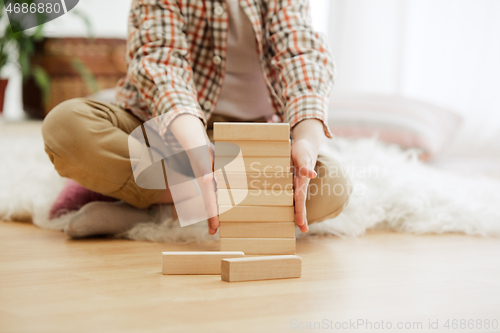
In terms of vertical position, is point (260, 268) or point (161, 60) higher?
point (161, 60)

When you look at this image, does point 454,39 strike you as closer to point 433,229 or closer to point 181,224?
point 433,229

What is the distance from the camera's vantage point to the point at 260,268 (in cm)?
66

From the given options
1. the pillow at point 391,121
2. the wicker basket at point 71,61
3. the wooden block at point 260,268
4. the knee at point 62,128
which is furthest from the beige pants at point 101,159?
the wicker basket at point 71,61

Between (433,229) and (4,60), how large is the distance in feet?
7.36

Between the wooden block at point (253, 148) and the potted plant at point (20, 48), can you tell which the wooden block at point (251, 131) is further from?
the potted plant at point (20, 48)

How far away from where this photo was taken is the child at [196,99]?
0.89 m

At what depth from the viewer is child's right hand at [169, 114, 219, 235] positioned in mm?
802

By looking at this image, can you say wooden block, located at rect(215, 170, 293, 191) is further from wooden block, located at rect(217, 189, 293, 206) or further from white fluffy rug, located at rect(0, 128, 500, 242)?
white fluffy rug, located at rect(0, 128, 500, 242)

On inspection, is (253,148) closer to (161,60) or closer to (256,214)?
(256,214)

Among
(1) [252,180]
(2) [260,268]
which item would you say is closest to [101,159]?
(1) [252,180]

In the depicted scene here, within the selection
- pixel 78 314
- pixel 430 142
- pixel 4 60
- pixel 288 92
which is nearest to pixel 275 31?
pixel 288 92

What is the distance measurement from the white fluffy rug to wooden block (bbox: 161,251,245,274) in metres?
0.23

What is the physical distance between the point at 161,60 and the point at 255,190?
1.12 ft

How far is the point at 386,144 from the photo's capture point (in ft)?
5.40
